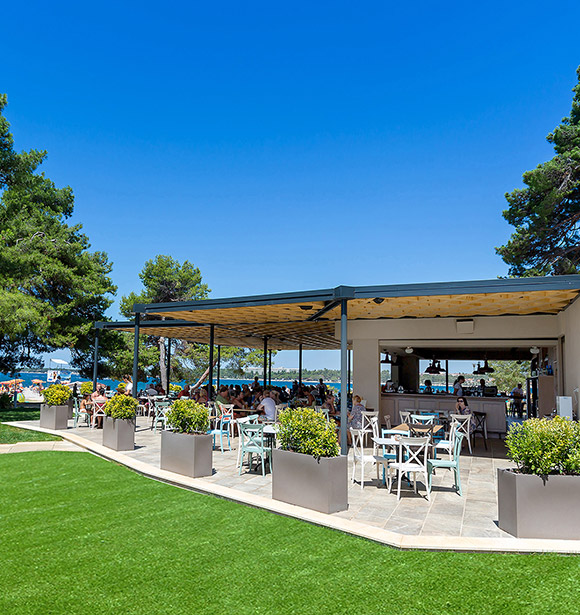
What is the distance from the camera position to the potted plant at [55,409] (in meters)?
11.6

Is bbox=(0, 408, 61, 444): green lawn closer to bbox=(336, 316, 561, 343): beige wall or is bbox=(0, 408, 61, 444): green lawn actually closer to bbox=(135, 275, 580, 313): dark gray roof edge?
bbox=(135, 275, 580, 313): dark gray roof edge

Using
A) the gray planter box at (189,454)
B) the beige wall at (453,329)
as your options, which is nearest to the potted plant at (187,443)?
the gray planter box at (189,454)

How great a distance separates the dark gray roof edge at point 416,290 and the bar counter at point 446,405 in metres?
4.93

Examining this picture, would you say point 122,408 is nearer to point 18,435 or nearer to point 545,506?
point 18,435

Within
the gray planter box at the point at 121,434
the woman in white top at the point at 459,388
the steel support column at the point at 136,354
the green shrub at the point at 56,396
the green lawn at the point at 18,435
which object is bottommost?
the green lawn at the point at 18,435

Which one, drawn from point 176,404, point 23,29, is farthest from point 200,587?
point 23,29

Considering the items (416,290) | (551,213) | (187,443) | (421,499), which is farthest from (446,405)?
(551,213)

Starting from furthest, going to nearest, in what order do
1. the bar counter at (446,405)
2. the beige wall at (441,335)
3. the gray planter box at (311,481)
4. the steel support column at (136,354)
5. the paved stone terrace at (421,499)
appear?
1. the bar counter at (446,405)
2. the steel support column at (136,354)
3. the beige wall at (441,335)
4. the gray planter box at (311,481)
5. the paved stone terrace at (421,499)

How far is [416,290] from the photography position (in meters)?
6.86

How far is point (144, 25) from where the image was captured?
43.4 ft

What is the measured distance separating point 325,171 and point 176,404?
17462 millimetres

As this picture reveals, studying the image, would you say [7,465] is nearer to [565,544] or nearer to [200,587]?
[200,587]

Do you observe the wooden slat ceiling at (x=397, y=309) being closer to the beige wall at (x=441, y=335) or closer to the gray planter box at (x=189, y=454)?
the beige wall at (x=441, y=335)

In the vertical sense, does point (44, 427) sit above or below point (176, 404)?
below
